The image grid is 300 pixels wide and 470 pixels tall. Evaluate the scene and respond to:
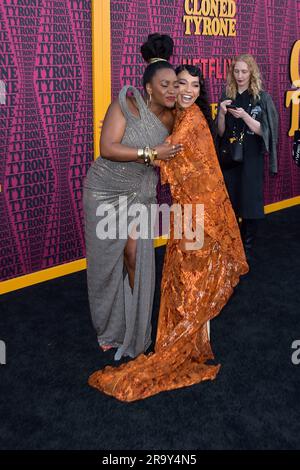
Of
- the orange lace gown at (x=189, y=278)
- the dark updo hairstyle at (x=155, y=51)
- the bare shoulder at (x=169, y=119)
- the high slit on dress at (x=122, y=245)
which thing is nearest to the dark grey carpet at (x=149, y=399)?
the orange lace gown at (x=189, y=278)

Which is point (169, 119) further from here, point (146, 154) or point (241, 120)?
point (241, 120)

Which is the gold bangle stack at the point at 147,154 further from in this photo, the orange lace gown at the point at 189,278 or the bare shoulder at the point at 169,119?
the bare shoulder at the point at 169,119

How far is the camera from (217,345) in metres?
3.03

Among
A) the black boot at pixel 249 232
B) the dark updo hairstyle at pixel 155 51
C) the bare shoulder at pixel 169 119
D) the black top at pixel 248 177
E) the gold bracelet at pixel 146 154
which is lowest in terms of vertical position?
the black boot at pixel 249 232

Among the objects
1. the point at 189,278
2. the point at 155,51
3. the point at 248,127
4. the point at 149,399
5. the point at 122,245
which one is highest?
the point at 155,51

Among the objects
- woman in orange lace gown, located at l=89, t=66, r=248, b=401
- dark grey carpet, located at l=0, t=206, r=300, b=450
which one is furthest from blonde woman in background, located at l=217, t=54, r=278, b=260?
woman in orange lace gown, located at l=89, t=66, r=248, b=401

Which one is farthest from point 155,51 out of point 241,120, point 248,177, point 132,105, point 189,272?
point 248,177

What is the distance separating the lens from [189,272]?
8.63ft

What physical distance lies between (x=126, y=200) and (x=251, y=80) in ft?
6.55

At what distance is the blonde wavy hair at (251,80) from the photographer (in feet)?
13.5

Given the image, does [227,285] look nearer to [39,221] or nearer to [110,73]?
[39,221]

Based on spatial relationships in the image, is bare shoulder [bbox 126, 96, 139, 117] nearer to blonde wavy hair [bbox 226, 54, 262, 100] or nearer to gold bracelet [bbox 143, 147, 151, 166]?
gold bracelet [bbox 143, 147, 151, 166]

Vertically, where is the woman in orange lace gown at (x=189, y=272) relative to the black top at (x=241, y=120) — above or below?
below
